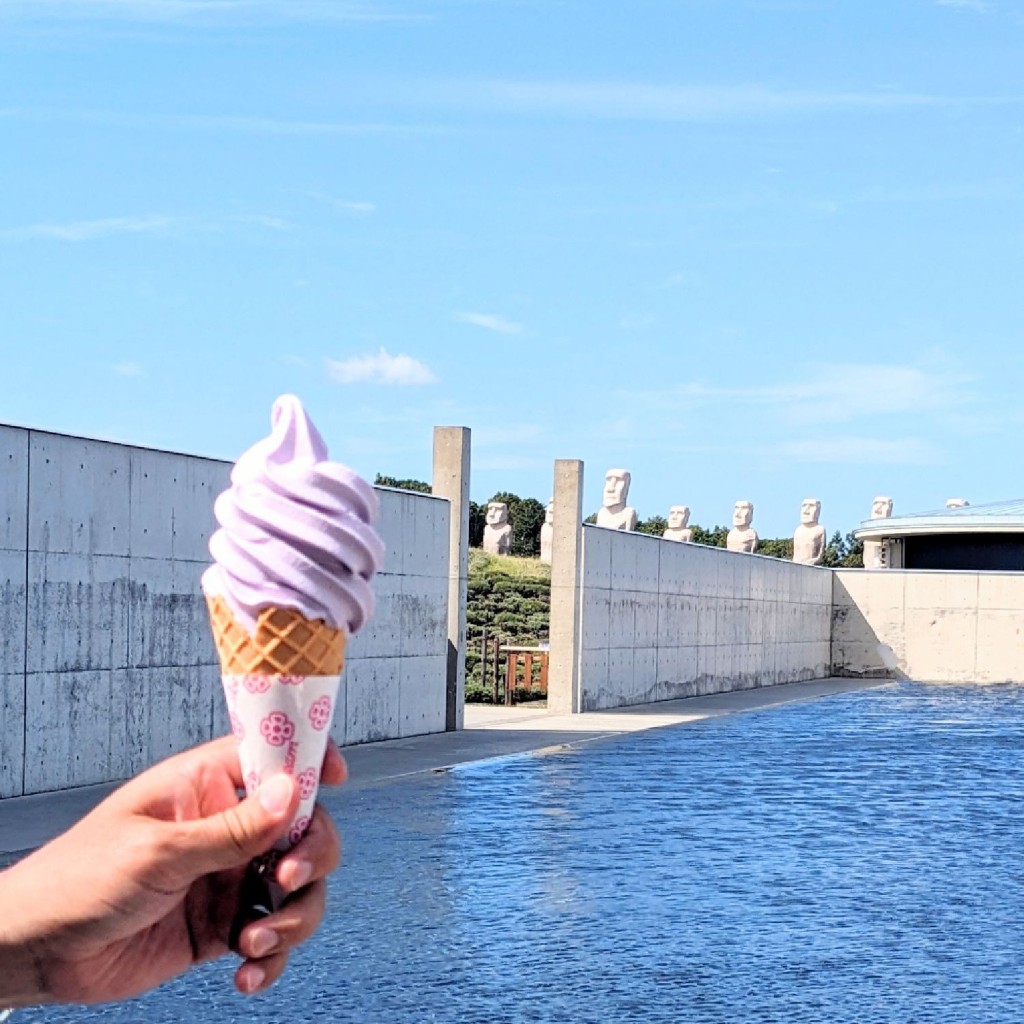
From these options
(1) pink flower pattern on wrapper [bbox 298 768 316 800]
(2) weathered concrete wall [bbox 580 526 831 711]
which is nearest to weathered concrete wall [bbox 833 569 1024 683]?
(2) weathered concrete wall [bbox 580 526 831 711]

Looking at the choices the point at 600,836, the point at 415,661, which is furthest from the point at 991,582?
the point at 600,836

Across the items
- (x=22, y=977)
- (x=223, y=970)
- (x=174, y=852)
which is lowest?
(x=223, y=970)

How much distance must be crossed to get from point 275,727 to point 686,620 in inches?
1160

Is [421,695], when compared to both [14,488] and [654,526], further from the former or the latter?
[654,526]

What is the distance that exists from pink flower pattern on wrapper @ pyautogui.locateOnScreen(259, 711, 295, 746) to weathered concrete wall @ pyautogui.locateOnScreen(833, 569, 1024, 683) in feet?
135

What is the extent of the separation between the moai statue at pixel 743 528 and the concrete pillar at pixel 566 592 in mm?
23563

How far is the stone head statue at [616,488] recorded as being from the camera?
45938 mm

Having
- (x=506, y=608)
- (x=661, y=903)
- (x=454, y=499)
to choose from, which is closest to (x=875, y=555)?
(x=506, y=608)

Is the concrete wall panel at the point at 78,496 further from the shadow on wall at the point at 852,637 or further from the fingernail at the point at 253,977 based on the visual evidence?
the shadow on wall at the point at 852,637

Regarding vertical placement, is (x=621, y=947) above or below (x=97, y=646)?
below

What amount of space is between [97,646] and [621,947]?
23.2 ft

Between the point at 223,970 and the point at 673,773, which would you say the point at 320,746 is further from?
the point at 673,773

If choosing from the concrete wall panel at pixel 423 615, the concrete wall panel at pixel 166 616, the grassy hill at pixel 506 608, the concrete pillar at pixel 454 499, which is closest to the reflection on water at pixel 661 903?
the concrete wall panel at pixel 166 616

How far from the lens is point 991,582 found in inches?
1636
